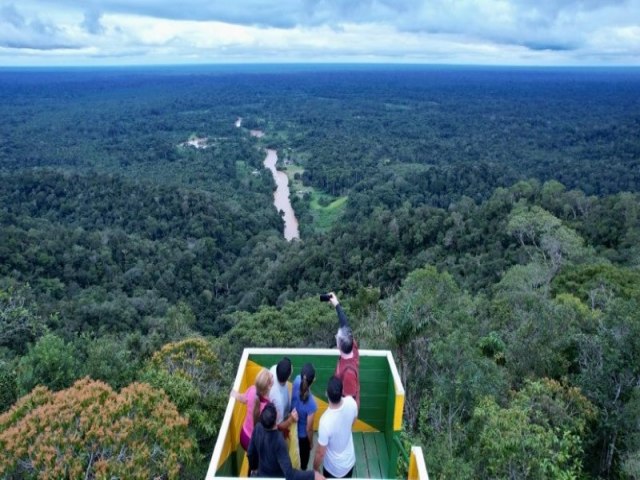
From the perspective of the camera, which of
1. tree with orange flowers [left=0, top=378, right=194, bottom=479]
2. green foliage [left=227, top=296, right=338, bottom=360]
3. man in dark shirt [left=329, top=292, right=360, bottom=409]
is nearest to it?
tree with orange flowers [left=0, top=378, right=194, bottom=479]

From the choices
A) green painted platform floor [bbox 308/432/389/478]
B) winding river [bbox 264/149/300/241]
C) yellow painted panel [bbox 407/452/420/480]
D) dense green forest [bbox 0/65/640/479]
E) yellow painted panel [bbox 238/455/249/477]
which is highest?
yellow painted panel [bbox 407/452/420/480]

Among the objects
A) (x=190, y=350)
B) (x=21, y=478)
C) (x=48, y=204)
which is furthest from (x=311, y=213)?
(x=21, y=478)

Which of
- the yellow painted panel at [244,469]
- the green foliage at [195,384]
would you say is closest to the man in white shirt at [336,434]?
the yellow painted panel at [244,469]

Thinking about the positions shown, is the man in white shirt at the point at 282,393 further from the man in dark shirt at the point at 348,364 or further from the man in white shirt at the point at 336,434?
the man in dark shirt at the point at 348,364

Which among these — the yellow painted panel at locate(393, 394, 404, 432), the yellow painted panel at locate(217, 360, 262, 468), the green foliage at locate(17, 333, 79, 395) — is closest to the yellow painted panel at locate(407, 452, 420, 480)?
the yellow painted panel at locate(393, 394, 404, 432)

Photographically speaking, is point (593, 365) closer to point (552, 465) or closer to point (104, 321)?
point (552, 465)

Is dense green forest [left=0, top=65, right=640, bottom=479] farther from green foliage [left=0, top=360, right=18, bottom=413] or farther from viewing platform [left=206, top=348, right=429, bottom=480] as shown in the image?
viewing platform [left=206, top=348, right=429, bottom=480]
